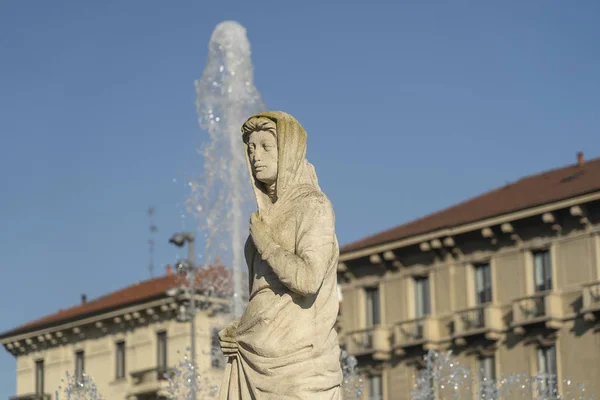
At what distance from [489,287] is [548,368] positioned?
3643mm

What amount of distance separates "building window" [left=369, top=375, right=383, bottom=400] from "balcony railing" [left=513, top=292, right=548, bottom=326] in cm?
696

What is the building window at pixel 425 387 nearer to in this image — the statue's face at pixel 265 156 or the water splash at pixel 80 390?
the water splash at pixel 80 390

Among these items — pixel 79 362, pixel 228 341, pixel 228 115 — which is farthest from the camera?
pixel 79 362

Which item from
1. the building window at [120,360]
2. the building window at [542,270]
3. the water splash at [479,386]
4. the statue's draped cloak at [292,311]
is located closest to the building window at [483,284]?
the building window at [542,270]

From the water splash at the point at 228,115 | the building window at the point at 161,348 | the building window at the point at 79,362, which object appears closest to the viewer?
the water splash at the point at 228,115

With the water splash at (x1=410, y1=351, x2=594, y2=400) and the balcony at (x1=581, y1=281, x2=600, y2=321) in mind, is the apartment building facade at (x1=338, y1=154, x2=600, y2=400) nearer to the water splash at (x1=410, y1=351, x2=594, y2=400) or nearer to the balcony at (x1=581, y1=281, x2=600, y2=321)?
the balcony at (x1=581, y1=281, x2=600, y2=321)

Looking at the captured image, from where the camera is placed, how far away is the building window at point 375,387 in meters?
57.9

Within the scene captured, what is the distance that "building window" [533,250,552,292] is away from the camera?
5238cm

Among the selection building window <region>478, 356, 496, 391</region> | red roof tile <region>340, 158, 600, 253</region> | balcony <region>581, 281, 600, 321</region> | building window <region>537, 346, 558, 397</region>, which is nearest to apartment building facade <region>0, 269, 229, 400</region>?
red roof tile <region>340, 158, 600, 253</region>

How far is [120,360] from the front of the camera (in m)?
68.9

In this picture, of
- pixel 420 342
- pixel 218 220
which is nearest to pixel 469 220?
pixel 420 342

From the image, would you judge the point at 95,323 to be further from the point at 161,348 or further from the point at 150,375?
the point at 150,375

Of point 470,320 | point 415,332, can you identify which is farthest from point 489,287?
point 415,332

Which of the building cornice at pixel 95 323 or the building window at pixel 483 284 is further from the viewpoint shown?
the building cornice at pixel 95 323
